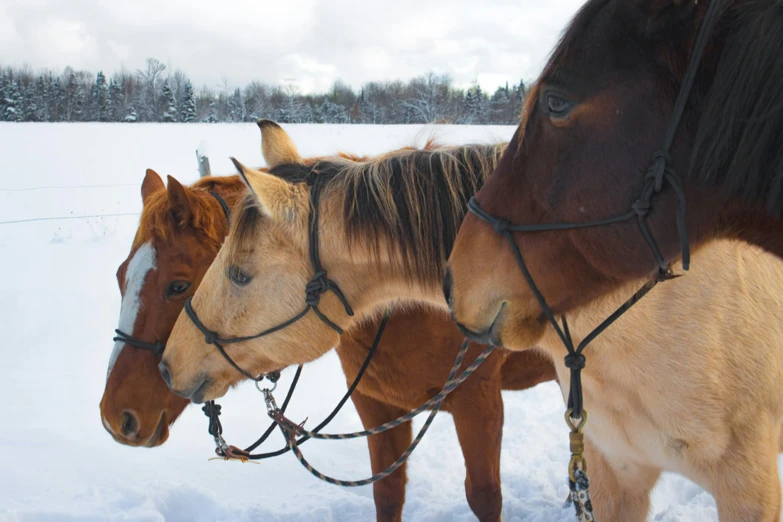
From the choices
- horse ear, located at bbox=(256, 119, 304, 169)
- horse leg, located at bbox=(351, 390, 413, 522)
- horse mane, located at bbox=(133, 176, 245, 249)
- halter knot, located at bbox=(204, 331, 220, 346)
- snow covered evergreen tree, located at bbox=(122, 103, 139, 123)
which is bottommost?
horse leg, located at bbox=(351, 390, 413, 522)

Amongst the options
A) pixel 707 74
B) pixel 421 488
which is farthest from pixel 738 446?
pixel 421 488

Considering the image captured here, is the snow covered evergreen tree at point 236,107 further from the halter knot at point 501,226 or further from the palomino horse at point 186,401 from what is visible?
the halter knot at point 501,226

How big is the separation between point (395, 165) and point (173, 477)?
354cm

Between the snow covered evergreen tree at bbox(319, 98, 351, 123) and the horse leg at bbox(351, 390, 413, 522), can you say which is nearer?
the horse leg at bbox(351, 390, 413, 522)

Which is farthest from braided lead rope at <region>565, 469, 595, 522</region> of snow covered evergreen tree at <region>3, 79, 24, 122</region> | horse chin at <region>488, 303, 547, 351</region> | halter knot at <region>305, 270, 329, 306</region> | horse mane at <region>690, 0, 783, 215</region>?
snow covered evergreen tree at <region>3, 79, 24, 122</region>

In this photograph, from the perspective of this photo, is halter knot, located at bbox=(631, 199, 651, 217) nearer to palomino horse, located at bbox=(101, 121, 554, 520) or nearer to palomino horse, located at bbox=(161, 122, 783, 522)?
palomino horse, located at bbox=(161, 122, 783, 522)

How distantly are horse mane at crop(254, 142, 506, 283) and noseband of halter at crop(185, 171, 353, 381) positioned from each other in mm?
109

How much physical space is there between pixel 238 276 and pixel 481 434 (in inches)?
59.1

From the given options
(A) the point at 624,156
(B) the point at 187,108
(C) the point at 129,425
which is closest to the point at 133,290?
(C) the point at 129,425

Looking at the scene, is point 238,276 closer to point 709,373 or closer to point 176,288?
point 176,288

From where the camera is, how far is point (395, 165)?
7.45 feet

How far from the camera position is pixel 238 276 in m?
2.19

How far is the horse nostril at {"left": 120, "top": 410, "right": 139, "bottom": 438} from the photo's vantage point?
8.86 feet

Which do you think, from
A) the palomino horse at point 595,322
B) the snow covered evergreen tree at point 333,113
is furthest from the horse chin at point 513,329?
the snow covered evergreen tree at point 333,113
